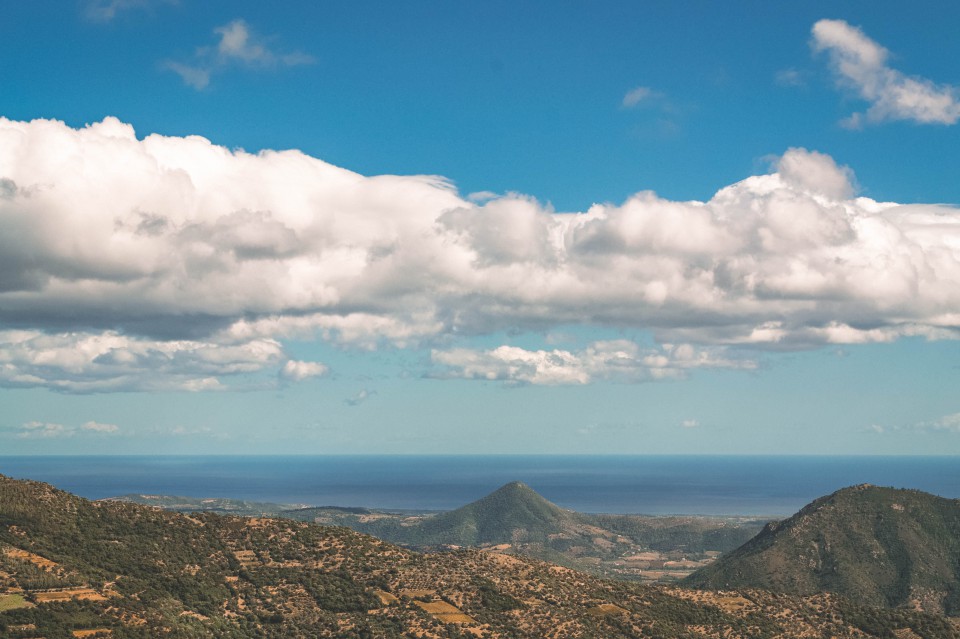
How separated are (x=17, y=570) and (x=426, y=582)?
167ft

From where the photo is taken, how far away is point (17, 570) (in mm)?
89500

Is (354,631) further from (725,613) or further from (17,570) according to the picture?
(725,613)

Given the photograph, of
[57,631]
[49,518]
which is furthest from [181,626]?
[49,518]

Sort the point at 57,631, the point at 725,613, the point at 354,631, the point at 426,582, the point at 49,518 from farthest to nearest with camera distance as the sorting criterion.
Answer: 1. the point at 725,613
2. the point at 426,582
3. the point at 49,518
4. the point at 354,631
5. the point at 57,631

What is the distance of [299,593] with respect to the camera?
107938 millimetres

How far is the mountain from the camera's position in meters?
88.7

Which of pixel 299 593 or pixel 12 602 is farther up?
pixel 12 602

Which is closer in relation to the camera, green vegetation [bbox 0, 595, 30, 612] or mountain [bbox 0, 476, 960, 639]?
green vegetation [bbox 0, 595, 30, 612]

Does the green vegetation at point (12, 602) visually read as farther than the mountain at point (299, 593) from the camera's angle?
No

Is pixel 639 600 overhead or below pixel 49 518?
below

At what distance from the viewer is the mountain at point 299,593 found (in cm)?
8869

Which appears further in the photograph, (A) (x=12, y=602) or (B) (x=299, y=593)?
(B) (x=299, y=593)

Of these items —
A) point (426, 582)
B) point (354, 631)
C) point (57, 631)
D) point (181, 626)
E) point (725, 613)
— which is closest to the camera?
point (57, 631)

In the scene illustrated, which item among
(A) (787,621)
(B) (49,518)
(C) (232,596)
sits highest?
(B) (49,518)
